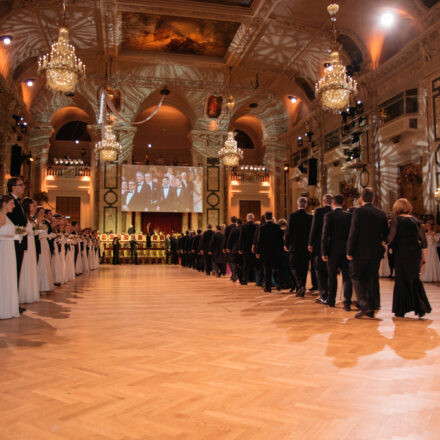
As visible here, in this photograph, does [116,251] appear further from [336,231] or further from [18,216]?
[336,231]

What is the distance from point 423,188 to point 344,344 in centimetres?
1019

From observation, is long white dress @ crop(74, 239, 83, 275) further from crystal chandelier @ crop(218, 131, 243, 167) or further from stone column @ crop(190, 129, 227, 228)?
stone column @ crop(190, 129, 227, 228)

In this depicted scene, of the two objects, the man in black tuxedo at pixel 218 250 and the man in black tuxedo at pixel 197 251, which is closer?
the man in black tuxedo at pixel 218 250

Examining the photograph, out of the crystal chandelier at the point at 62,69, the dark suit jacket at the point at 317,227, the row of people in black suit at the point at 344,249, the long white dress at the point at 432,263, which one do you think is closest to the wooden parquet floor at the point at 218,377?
the row of people in black suit at the point at 344,249

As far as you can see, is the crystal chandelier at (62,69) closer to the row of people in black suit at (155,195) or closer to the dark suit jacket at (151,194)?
the row of people in black suit at (155,195)

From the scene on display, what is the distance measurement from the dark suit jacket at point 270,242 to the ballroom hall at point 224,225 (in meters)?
0.03

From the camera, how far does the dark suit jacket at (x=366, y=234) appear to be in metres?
4.73

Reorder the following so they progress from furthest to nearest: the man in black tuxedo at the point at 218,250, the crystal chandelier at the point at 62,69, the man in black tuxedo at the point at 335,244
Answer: the man in black tuxedo at the point at 218,250
the crystal chandelier at the point at 62,69
the man in black tuxedo at the point at 335,244

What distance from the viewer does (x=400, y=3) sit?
40.3ft

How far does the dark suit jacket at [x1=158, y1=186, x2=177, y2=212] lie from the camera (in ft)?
72.2

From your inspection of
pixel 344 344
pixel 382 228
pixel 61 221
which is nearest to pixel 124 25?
pixel 61 221

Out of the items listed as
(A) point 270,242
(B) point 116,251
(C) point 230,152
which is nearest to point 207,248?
(A) point 270,242

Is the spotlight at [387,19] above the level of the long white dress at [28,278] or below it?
above

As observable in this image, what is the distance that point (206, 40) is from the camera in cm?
1805
